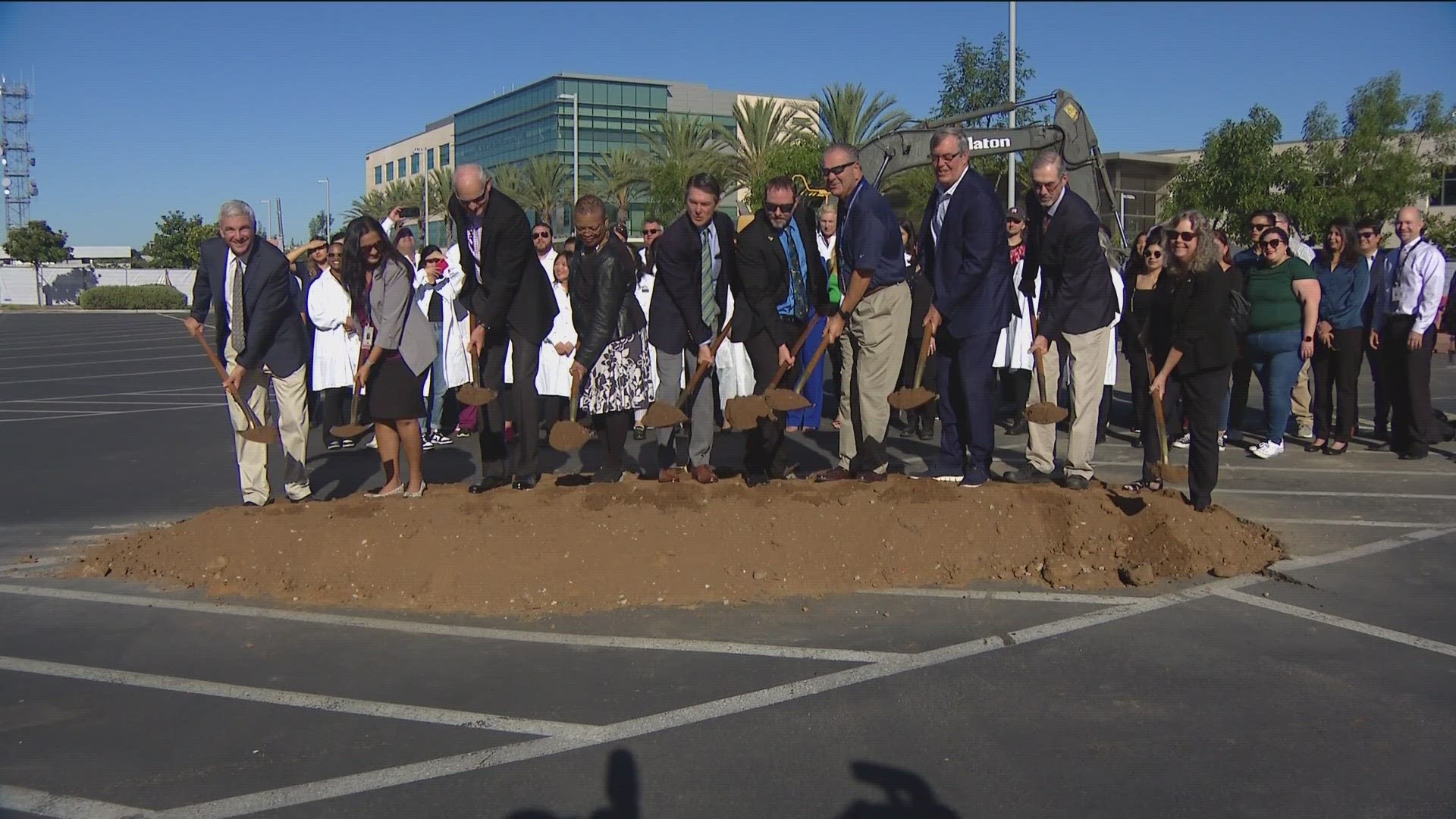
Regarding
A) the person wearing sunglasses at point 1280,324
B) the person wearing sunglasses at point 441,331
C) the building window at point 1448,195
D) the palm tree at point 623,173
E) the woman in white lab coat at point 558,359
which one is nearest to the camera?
the person wearing sunglasses at point 1280,324

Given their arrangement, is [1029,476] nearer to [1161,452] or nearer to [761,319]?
[1161,452]

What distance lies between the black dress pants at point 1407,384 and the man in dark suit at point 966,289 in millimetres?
4650

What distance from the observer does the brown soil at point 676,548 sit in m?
6.10

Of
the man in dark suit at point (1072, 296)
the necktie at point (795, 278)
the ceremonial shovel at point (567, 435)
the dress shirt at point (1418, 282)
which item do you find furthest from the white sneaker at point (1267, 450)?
the ceremonial shovel at point (567, 435)

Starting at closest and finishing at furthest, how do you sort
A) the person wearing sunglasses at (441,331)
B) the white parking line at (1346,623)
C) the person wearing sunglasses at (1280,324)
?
the white parking line at (1346,623) → the person wearing sunglasses at (1280,324) → the person wearing sunglasses at (441,331)

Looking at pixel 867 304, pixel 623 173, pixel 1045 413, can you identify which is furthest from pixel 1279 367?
pixel 623 173

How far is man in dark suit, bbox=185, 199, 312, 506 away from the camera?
A: 7.59 meters

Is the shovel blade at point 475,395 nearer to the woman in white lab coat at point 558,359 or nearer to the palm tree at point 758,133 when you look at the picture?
the woman in white lab coat at point 558,359

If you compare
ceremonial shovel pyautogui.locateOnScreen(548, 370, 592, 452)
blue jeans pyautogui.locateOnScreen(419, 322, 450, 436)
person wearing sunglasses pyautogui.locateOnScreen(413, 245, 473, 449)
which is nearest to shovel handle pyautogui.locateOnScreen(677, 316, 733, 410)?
ceremonial shovel pyautogui.locateOnScreen(548, 370, 592, 452)

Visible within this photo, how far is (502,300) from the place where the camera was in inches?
292

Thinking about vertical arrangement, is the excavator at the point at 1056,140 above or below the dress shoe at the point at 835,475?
above

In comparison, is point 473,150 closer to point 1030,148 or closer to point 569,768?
point 1030,148

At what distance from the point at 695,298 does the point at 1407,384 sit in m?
6.60

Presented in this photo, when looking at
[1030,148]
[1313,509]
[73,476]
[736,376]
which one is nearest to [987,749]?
[1313,509]
